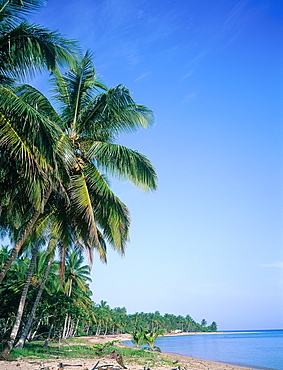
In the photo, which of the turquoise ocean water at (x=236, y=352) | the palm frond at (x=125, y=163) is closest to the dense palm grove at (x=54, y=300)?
the palm frond at (x=125, y=163)

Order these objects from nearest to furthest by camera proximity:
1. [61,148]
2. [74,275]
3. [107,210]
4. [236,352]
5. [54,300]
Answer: [61,148]
[107,210]
[54,300]
[74,275]
[236,352]

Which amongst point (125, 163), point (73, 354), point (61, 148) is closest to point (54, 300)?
point (73, 354)

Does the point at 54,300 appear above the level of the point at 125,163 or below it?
below

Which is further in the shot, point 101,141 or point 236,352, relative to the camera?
point 236,352

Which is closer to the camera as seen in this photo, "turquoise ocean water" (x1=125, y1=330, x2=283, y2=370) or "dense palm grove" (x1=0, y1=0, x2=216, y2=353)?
"dense palm grove" (x1=0, y1=0, x2=216, y2=353)

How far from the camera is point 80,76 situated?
32.5 ft

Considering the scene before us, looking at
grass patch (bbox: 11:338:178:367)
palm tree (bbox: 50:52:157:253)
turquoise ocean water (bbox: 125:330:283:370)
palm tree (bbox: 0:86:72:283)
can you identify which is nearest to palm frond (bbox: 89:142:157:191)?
palm tree (bbox: 50:52:157:253)

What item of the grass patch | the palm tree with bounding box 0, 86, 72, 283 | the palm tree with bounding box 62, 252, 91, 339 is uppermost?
the palm tree with bounding box 62, 252, 91, 339

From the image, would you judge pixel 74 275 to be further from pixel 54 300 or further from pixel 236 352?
pixel 236 352

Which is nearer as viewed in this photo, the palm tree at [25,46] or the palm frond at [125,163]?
the palm tree at [25,46]

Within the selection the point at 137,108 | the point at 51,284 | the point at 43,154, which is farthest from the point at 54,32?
the point at 51,284

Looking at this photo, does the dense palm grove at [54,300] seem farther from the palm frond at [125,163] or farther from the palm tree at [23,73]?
the palm tree at [23,73]

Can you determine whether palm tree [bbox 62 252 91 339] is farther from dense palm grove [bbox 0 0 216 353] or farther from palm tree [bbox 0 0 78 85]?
palm tree [bbox 0 0 78 85]

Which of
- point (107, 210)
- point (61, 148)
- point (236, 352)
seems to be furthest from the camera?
point (236, 352)
